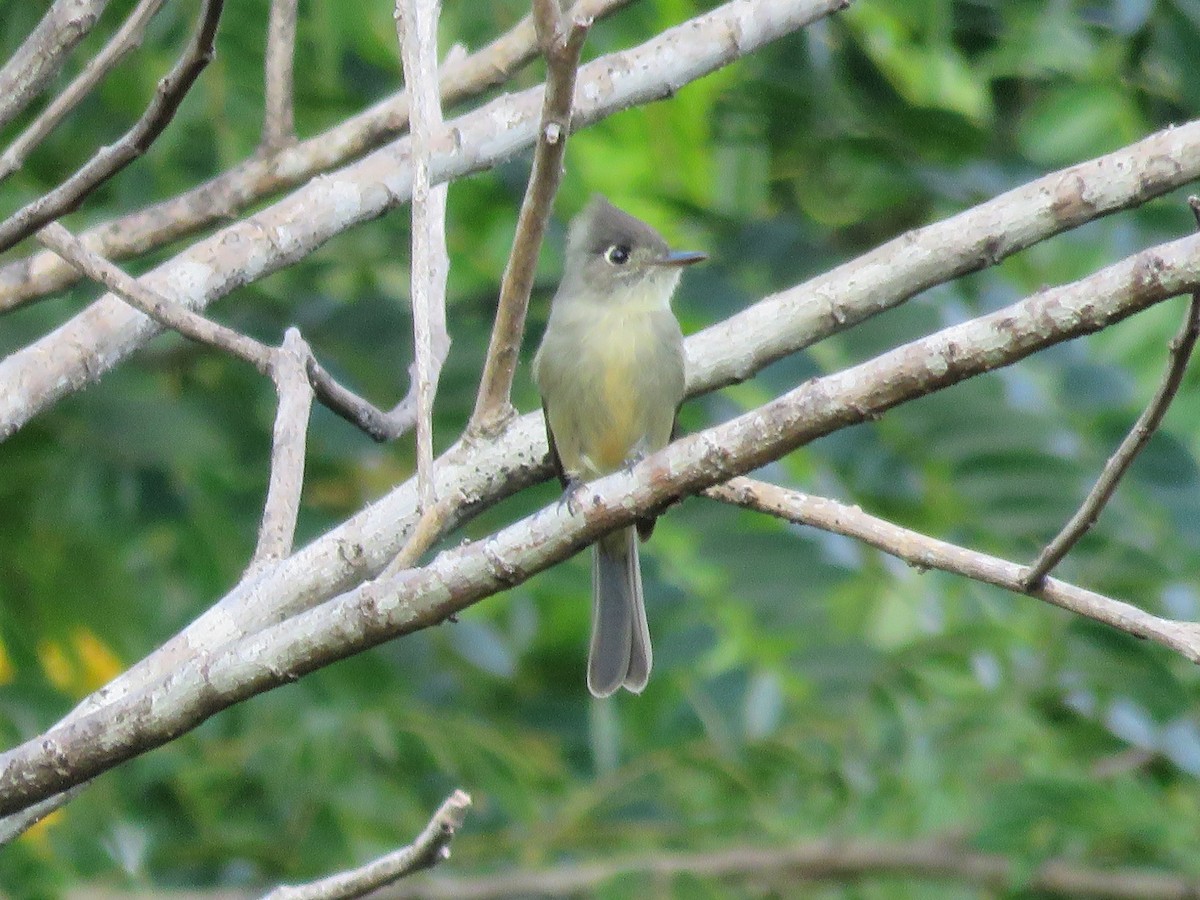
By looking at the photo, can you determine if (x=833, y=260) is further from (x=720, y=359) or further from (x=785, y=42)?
(x=720, y=359)

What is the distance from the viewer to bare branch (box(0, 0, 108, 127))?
8.09 ft

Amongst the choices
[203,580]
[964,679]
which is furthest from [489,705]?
[964,679]

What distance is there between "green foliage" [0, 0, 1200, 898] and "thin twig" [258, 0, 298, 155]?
664 mm

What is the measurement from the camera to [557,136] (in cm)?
221

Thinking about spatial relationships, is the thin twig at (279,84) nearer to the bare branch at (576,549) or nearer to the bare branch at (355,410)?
the bare branch at (355,410)

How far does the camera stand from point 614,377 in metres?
3.92

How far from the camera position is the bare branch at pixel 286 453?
2695 mm

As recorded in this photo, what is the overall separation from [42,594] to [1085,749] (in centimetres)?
295

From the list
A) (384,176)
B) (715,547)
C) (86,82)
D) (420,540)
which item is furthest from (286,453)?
(715,547)

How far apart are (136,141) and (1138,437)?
58.4 inches

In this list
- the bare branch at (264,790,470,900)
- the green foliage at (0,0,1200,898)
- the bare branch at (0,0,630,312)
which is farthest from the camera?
the green foliage at (0,0,1200,898)

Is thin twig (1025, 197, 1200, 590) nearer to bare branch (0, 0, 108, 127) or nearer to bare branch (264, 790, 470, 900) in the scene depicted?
bare branch (264, 790, 470, 900)

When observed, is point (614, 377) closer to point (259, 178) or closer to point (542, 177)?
point (259, 178)

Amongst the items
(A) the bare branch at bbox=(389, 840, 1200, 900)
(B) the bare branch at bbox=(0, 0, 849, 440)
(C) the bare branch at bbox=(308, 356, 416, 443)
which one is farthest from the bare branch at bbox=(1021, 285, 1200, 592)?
(A) the bare branch at bbox=(389, 840, 1200, 900)
